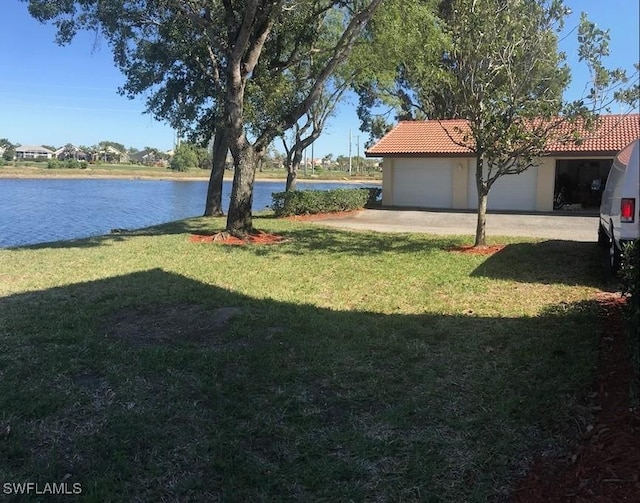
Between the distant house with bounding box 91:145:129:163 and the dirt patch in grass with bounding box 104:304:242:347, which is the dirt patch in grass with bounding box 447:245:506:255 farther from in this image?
the distant house with bounding box 91:145:129:163

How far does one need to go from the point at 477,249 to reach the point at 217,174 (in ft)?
38.0

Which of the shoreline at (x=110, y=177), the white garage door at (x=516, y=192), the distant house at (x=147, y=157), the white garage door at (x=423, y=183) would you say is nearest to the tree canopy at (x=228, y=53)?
the white garage door at (x=423, y=183)

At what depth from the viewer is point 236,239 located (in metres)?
12.9

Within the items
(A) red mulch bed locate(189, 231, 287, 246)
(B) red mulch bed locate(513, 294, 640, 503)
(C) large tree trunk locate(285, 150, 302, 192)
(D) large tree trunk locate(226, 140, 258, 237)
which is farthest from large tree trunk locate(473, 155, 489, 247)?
(C) large tree trunk locate(285, 150, 302, 192)

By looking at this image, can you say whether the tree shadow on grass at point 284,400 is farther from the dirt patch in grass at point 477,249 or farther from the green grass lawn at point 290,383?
the dirt patch in grass at point 477,249

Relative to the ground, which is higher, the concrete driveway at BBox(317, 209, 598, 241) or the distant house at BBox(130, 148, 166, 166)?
the distant house at BBox(130, 148, 166, 166)

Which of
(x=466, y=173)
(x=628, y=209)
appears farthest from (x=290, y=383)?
(x=466, y=173)

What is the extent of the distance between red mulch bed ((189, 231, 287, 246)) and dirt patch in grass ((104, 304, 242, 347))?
19.9ft

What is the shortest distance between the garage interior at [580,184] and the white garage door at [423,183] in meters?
4.49

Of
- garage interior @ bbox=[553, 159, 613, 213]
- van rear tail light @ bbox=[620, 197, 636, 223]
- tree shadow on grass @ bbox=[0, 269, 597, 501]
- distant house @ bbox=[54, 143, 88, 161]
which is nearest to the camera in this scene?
tree shadow on grass @ bbox=[0, 269, 597, 501]

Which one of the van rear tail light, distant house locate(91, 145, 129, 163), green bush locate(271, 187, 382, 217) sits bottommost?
green bush locate(271, 187, 382, 217)

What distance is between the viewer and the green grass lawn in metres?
3.10

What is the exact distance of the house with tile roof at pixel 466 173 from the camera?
71.1 feet

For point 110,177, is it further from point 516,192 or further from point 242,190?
point 242,190
